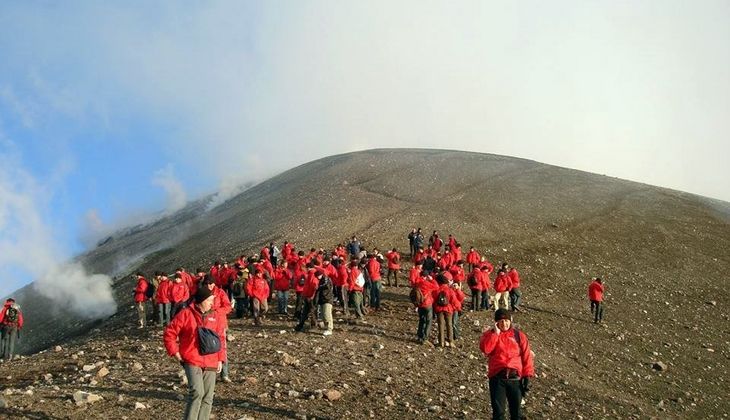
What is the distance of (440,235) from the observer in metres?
37.8

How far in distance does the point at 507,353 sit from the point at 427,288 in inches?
308

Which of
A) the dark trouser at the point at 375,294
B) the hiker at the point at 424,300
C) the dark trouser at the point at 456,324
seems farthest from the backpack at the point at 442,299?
the dark trouser at the point at 375,294

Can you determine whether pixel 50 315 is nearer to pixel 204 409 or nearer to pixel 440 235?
pixel 440 235

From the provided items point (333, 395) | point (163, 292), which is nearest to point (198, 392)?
point (333, 395)

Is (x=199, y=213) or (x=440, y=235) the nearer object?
(x=440, y=235)

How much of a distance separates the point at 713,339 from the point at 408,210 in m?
23.2

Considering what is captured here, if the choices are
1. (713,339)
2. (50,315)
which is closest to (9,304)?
(50,315)

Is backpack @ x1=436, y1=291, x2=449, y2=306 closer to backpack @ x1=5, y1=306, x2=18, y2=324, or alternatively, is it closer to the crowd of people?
the crowd of people

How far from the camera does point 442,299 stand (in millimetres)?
16938

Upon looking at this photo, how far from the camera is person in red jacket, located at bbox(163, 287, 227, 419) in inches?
338

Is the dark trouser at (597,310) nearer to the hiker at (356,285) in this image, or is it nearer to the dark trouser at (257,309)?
the hiker at (356,285)

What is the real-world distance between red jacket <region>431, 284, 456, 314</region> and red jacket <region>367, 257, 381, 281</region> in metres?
5.11

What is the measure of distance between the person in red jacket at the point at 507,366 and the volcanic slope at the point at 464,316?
7.93 feet

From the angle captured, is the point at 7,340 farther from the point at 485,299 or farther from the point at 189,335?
the point at 485,299
